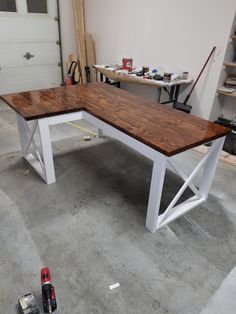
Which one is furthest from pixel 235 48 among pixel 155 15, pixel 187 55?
pixel 155 15

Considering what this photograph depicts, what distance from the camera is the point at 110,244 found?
1792mm

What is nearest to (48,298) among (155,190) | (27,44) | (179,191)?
(155,190)

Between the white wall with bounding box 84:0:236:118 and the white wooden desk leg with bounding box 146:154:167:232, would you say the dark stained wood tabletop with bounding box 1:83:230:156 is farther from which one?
the white wall with bounding box 84:0:236:118

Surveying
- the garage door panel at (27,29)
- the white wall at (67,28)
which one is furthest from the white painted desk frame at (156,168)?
the white wall at (67,28)

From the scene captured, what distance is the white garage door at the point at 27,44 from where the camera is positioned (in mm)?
4750

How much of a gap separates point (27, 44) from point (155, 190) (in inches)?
187

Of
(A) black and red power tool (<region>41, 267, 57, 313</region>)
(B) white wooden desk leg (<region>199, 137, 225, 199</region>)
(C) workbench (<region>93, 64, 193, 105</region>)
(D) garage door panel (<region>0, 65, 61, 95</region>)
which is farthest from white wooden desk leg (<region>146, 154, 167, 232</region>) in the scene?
(D) garage door panel (<region>0, 65, 61, 95</region>)

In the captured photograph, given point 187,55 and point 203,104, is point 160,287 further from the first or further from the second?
point 187,55

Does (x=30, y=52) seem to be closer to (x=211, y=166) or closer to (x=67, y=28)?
(x=67, y=28)

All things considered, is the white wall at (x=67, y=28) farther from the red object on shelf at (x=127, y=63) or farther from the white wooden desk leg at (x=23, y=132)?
the white wooden desk leg at (x=23, y=132)

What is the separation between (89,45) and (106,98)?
3507 mm

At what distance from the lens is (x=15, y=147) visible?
124 inches

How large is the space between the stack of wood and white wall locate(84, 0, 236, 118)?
0.96ft

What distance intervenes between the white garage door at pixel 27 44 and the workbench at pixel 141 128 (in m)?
2.94
